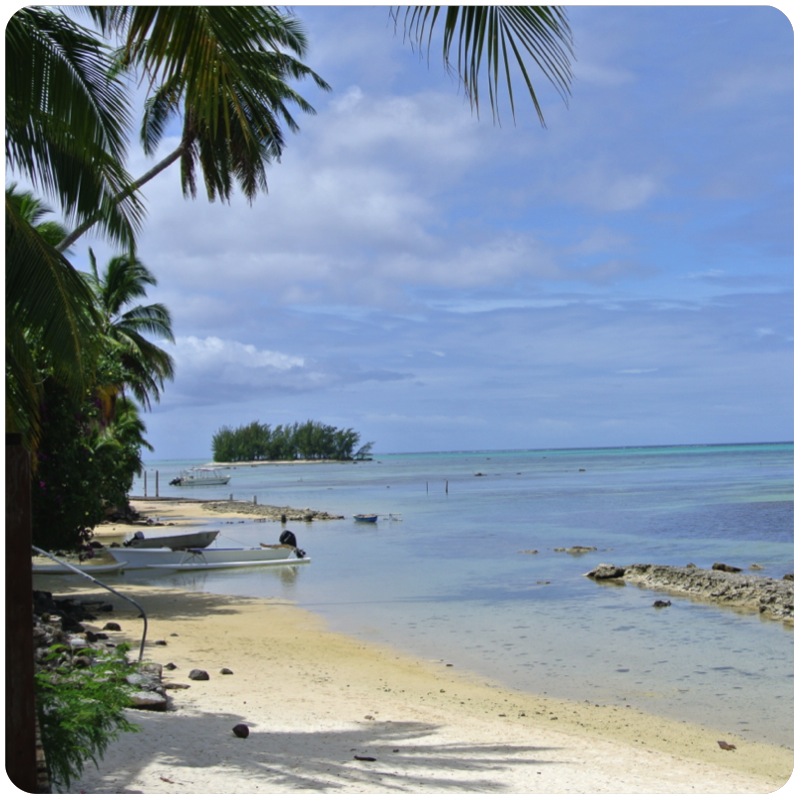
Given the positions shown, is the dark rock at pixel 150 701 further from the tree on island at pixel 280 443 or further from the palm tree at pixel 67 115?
the tree on island at pixel 280 443

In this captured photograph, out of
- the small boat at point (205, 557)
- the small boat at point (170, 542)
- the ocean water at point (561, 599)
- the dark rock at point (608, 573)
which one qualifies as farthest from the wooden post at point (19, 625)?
the small boat at point (170, 542)

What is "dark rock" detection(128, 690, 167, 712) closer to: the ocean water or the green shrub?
the green shrub

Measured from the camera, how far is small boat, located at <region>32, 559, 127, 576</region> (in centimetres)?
1908

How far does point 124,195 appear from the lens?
27.8ft

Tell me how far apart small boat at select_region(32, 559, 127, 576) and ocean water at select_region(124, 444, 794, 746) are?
0.73m

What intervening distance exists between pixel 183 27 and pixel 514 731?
6952mm

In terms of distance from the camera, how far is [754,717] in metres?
10.3

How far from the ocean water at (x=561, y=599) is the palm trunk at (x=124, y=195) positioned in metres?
7.44

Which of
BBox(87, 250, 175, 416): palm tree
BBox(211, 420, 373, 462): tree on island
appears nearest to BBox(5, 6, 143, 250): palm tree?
BBox(87, 250, 175, 416): palm tree

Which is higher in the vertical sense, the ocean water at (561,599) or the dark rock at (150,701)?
the dark rock at (150,701)

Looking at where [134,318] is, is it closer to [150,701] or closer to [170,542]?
[170,542]

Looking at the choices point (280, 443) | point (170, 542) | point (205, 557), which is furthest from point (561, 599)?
point (280, 443)

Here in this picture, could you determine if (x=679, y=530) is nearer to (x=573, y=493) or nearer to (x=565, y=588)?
(x=565, y=588)

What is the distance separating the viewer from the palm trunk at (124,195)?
8.46 metres
